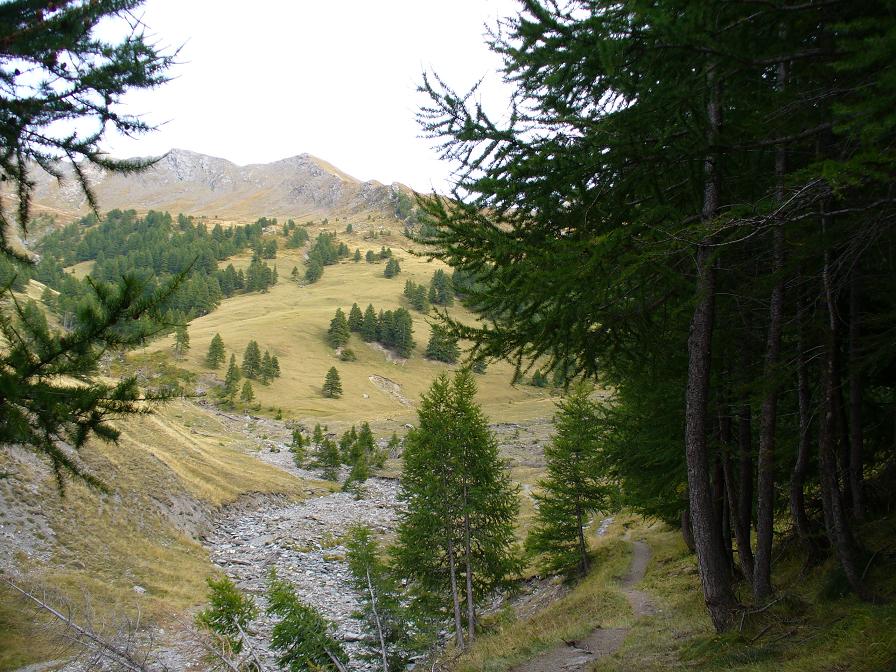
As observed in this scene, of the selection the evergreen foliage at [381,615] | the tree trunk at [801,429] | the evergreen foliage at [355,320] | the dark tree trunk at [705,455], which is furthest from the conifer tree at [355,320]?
the dark tree trunk at [705,455]

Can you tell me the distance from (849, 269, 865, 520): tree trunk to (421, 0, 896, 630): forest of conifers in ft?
0.11

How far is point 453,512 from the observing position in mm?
16891

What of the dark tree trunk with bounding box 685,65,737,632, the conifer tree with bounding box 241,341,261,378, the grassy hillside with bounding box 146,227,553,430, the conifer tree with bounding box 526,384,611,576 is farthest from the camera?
the conifer tree with bounding box 241,341,261,378

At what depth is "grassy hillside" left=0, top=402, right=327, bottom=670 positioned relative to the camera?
15.4 meters

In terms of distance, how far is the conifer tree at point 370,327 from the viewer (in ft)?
339

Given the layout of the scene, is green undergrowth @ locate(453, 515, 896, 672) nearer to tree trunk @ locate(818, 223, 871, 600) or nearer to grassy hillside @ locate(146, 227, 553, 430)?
tree trunk @ locate(818, 223, 871, 600)

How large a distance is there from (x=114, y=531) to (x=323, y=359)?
7306 cm

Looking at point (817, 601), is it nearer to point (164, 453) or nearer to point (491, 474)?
point (491, 474)

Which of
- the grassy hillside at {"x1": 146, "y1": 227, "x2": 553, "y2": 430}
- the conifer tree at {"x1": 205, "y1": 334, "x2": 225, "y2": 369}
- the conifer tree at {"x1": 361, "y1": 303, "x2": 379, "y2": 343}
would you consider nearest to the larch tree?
the grassy hillside at {"x1": 146, "y1": 227, "x2": 553, "y2": 430}

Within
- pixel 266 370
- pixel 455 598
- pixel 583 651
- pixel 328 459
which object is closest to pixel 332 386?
pixel 266 370

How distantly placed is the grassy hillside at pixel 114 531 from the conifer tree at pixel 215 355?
46.6 m

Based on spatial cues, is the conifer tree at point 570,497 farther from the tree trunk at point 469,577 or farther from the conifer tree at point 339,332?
the conifer tree at point 339,332

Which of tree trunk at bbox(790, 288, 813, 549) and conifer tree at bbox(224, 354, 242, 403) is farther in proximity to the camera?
conifer tree at bbox(224, 354, 242, 403)

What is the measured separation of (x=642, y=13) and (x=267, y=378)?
77863 mm
